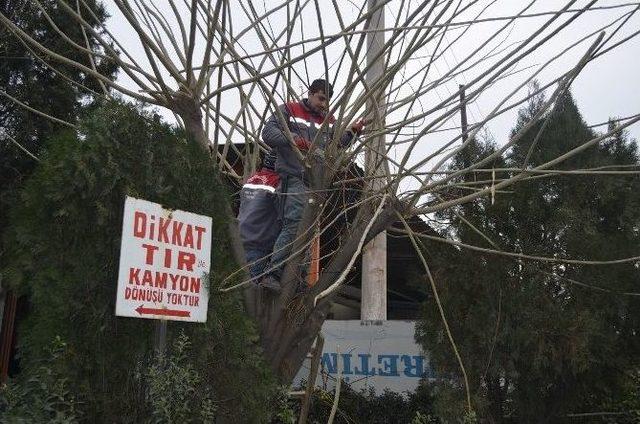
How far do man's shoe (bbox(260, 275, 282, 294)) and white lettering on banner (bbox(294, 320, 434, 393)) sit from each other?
3308 mm

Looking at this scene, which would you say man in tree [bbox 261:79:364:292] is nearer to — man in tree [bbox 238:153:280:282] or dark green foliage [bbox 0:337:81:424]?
man in tree [bbox 238:153:280:282]

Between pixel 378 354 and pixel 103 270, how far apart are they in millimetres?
4697

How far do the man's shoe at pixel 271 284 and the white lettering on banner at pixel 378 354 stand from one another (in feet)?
10.9

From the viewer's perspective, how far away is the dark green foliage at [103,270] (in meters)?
3.21

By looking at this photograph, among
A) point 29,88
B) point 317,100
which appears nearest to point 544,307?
point 317,100

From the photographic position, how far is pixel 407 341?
748 centimetres

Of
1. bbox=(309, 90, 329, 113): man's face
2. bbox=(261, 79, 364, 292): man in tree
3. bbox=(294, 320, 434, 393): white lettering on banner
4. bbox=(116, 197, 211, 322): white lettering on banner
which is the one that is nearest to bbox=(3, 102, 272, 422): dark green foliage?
bbox=(116, 197, 211, 322): white lettering on banner

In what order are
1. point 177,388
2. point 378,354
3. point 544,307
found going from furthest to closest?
point 378,354 → point 544,307 → point 177,388

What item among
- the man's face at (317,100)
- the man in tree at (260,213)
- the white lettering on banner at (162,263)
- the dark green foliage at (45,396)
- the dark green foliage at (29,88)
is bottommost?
the dark green foliage at (45,396)

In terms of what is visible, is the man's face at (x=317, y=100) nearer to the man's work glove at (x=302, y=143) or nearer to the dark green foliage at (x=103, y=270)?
the man's work glove at (x=302, y=143)

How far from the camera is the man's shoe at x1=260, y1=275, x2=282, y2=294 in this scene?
4.18 m

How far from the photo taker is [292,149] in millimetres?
4305

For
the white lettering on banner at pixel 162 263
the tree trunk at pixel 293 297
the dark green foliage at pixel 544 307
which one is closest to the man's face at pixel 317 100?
the tree trunk at pixel 293 297

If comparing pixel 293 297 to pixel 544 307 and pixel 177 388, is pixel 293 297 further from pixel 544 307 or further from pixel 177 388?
pixel 544 307
